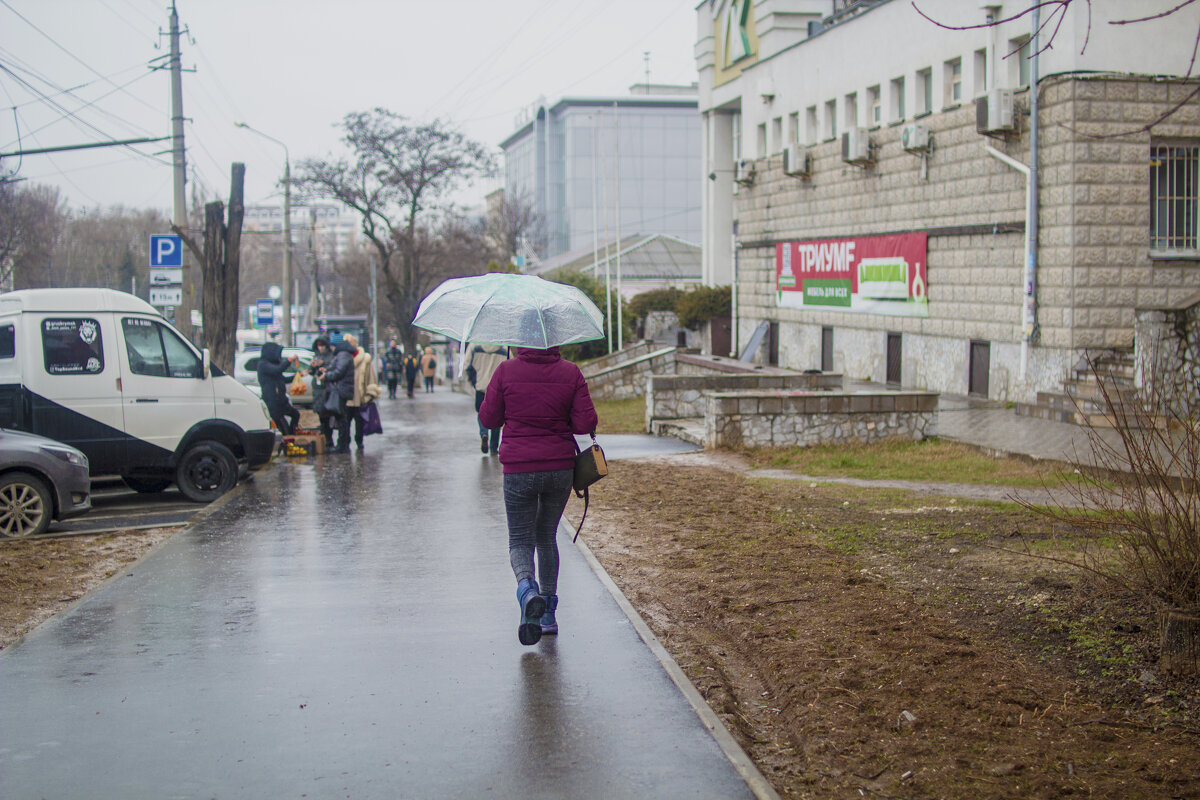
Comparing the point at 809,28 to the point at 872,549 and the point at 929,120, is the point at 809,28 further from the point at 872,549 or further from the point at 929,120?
the point at 872,549

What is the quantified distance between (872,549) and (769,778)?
444 cm

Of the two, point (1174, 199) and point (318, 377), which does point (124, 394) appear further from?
point (1174, 199)

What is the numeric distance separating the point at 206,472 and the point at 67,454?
2.42 meters

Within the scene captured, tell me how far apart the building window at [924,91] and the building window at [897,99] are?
3.46ft

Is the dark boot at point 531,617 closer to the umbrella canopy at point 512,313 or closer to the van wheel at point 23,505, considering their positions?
the umbrella canopy at point 512,313

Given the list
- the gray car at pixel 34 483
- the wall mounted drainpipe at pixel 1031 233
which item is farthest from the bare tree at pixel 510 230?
the gray car at pixel 34 483

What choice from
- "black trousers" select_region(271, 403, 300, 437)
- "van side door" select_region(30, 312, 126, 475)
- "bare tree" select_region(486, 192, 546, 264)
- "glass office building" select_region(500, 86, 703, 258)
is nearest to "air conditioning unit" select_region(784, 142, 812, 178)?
"black trousers" select_region(271, 403, 300, 437)

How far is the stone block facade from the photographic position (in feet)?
64.1

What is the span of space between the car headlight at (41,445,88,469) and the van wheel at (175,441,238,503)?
A: 6.52ft

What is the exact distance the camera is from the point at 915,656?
5.91 metres

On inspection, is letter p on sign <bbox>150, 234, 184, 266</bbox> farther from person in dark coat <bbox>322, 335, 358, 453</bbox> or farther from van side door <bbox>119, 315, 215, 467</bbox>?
van side door <bbox>119, 315, 215, 467</bbox>

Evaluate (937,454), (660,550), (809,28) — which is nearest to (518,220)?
(809,28)

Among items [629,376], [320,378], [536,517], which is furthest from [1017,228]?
[536,517]

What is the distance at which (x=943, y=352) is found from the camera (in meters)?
25.0
